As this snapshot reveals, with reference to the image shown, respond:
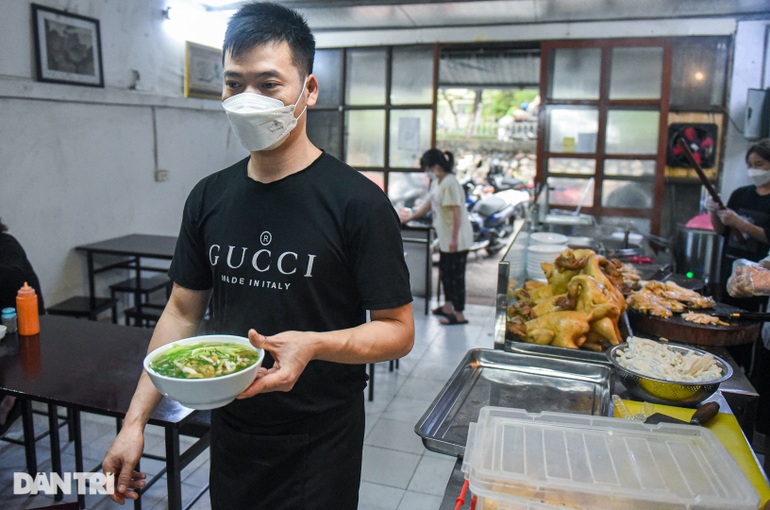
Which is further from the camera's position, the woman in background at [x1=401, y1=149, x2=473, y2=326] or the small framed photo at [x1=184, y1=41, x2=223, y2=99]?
the small framed photo at [x1=184, y1=41, x2=223, y2=99]

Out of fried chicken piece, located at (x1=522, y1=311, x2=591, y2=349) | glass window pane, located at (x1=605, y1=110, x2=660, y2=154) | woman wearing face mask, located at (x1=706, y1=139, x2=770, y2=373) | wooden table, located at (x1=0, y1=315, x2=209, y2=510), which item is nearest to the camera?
wooden table, located at (x1=0, y1=315, x2=209, y2=510)

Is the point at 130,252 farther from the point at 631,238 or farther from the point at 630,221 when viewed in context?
the point at 630,221

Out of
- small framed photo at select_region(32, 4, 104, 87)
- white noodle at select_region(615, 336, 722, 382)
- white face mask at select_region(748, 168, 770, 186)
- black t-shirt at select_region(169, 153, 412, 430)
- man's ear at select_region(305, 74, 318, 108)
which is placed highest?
small framed photo at select_region(32, 4, 104, 87)

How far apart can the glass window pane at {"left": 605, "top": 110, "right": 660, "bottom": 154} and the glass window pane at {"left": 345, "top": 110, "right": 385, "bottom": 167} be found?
2502 mm

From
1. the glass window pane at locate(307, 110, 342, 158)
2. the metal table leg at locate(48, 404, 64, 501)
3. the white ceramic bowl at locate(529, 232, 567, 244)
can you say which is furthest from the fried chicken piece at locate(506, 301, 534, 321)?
the glass window pane at locate(307, 110, 342, 158)

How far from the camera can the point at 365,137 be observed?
22.3ft

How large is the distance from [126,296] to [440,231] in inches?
117

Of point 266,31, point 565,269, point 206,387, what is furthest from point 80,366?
point 565,269

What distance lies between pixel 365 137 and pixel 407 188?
30.9 inches

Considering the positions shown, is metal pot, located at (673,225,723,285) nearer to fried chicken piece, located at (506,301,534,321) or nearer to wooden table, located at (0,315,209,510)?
fried chicken piece, located at (506,301,534,321)

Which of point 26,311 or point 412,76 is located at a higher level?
point 412,76

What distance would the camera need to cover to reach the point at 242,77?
1270mm

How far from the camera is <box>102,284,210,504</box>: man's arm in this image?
1.29 meters

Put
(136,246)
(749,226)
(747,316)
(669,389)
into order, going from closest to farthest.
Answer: (669,389) → (747,316) → (749,226) → (136,246)
